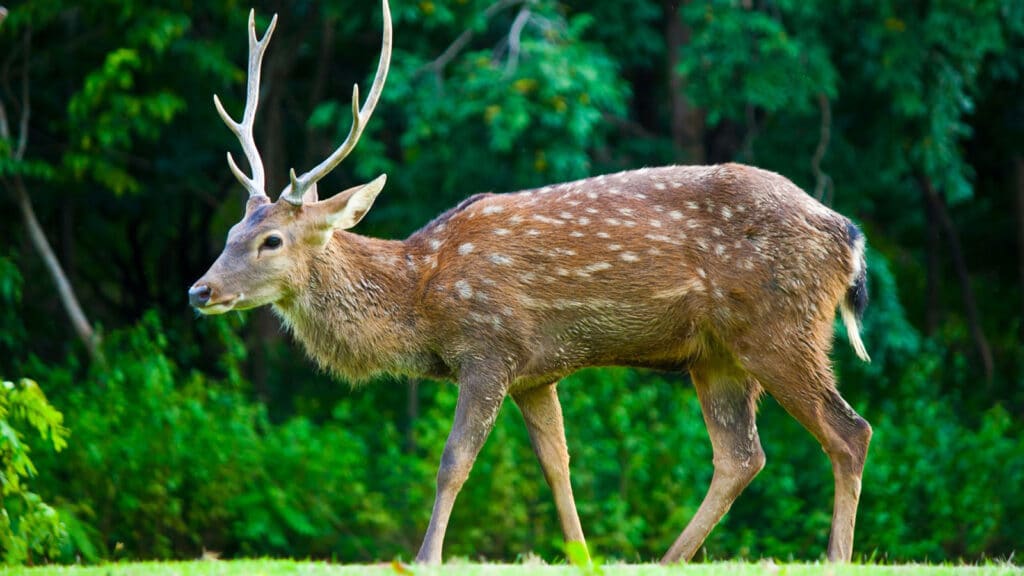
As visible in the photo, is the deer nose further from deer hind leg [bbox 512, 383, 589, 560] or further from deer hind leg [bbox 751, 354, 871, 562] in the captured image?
deer hind leg [bbox 751, 354, 871, 562]

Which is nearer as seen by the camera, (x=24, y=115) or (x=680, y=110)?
(x=24, y=115)

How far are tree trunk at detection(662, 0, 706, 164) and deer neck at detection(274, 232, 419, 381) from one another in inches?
267

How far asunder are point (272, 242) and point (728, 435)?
2.52 m

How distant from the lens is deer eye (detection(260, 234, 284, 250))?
7227mm

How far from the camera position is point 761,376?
7145 mm

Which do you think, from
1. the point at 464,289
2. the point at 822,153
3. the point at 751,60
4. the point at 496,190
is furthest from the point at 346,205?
the point at 822,153

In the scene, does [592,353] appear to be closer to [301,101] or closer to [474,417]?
[474,417]

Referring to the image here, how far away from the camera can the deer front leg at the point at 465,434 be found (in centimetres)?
694

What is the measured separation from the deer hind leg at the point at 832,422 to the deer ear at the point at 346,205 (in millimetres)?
2061

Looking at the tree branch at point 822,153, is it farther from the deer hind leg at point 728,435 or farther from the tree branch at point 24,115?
the tree branch at point 24,115

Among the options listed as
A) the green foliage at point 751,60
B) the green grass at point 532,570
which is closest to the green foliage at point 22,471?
the green grass at point 532,570

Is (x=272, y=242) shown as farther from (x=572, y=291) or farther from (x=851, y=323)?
(x=851, y=323)

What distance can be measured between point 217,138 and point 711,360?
7.76 meters

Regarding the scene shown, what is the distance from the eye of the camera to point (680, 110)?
13961 millimetres
